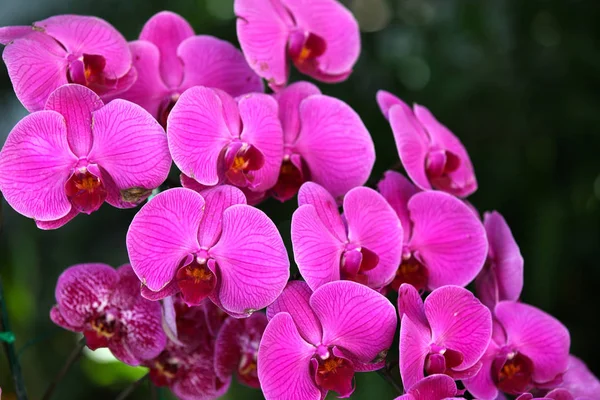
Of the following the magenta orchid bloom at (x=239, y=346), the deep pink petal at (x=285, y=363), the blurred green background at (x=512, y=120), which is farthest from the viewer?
the blurred green background at (x=512, y=120)

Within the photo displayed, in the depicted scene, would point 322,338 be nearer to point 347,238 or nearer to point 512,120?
point 347,238

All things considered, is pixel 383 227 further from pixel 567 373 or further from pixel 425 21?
pixel 425 21

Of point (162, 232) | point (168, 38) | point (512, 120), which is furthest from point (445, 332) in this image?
point (512, 120)

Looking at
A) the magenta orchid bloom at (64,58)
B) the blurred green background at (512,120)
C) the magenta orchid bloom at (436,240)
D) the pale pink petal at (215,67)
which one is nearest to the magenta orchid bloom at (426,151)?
the magenta orchid bloom at (436,240)

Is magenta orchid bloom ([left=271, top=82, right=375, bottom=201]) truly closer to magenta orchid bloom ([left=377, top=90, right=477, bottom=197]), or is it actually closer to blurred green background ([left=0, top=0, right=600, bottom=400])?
magenta orchid bloom ([left=377, top=90, right=477, bottom=197])

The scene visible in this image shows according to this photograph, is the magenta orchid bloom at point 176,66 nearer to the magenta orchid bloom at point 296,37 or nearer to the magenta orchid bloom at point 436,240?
the magenta orchid bloom at point 296,37

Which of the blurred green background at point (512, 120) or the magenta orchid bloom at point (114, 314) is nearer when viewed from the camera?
the magenta orchid bloom at point (114, 314)
